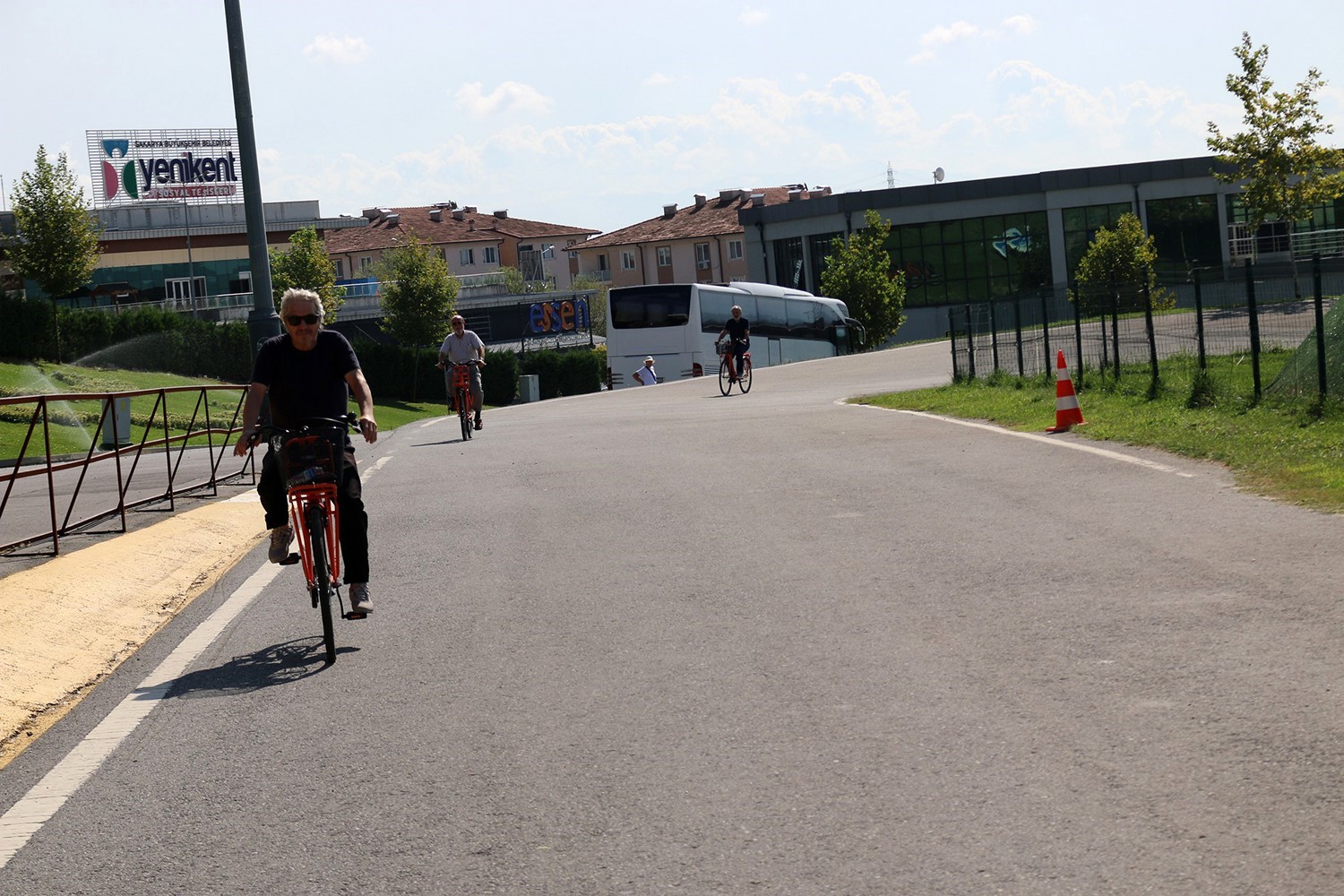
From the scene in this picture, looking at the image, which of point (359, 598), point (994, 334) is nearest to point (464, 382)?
point (994, 334)

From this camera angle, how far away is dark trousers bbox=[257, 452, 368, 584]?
7.80 m

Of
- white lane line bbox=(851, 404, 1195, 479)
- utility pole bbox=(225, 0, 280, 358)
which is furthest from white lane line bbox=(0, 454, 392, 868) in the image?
utility pole bbox=(225, 0, 280, 358)

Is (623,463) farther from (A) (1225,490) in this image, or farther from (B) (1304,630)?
(B) (1304,630)

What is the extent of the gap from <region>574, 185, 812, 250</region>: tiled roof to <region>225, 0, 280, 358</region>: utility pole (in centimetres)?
9920

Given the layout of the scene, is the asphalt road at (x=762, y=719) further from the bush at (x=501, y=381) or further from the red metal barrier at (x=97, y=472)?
the bush at (x=501, y=381)

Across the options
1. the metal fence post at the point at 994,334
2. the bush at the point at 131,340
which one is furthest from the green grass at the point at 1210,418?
the bush at the point at 131,340

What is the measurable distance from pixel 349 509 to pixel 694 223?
11556 centimetres

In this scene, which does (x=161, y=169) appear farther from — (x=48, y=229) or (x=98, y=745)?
(x=98, y=745)

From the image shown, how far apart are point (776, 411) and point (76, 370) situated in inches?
1212

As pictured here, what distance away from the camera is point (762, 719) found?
5.62 m

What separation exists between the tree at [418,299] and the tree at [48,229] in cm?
1709

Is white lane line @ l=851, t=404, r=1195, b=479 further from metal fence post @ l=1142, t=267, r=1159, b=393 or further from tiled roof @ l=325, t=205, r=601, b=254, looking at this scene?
tiled roof @ l=325, t=205, r=601, b=254

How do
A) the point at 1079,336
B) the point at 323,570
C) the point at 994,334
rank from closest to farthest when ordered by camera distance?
the point at 323,570
the point at 1079,336
the point at 994,334

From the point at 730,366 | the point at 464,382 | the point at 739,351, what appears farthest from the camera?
the point at 730,366
